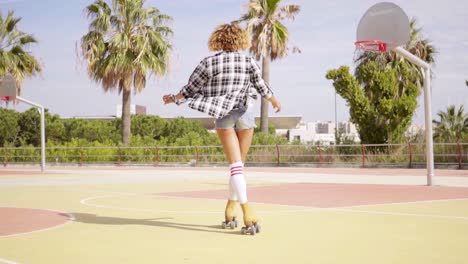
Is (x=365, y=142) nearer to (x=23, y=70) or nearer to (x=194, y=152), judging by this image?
(x=194, y=152)

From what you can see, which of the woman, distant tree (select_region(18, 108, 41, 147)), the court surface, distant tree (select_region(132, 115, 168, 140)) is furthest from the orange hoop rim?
distant tree (select_region(132, 115, 168, 140))

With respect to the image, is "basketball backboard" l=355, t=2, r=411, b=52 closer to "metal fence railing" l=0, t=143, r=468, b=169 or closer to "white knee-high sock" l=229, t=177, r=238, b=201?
"white knee-high sock" l=229, t=177, r=238, b=201

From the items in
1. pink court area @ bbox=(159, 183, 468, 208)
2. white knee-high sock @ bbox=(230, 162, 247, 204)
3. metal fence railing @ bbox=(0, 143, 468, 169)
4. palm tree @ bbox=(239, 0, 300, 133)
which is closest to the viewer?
white knee-high sock @ bbox=(230, 162, 247, 204)

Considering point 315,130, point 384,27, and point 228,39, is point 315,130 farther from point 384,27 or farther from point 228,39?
point 228,39

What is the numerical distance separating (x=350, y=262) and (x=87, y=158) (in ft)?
109

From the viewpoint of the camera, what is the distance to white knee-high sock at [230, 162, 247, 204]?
6.59 metres

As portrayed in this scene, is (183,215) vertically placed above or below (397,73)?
below

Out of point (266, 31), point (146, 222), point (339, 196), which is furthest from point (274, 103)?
point (266, 31)

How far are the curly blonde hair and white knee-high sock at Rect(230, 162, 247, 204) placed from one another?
119 centimetres

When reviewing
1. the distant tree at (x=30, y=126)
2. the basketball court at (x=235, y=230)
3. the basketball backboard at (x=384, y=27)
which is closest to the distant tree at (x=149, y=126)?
the distant tree at (x=30, y=126)

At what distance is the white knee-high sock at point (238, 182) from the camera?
6594 millimetres

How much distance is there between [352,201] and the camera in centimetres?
1014

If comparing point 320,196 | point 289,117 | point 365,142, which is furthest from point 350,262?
point 289,117

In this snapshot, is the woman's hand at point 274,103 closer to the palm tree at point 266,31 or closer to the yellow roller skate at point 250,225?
the yellow roller skate at point 250,225
